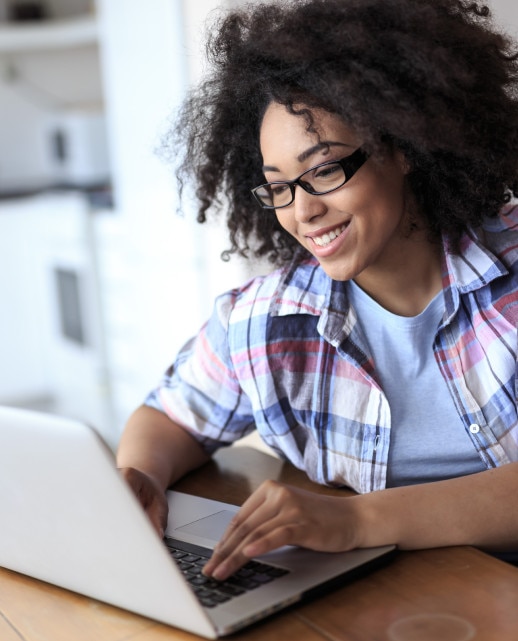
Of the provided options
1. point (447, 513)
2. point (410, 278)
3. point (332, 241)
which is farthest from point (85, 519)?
point (410, 278)

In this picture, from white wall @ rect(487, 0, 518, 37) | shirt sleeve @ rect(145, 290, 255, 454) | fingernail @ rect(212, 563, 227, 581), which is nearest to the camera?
fingernail @ rect(212, 563, 227, 581)

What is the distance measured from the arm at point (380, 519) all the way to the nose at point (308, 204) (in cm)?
39

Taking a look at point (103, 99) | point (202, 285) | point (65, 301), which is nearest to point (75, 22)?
point (103, 99)

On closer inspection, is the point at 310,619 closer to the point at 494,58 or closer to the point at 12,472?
the point at 12,472

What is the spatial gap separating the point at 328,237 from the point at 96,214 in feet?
8.34

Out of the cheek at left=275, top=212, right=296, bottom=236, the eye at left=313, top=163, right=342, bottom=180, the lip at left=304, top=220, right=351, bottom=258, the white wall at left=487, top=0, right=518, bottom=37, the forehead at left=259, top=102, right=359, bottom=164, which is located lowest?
the lip at left=304, top=220, right=351, bottom=258

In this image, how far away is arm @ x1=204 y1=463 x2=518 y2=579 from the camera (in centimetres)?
98

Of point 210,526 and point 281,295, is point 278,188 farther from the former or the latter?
point 210,526

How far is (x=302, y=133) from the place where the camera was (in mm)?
1248

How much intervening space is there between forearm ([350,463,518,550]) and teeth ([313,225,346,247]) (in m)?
0.36

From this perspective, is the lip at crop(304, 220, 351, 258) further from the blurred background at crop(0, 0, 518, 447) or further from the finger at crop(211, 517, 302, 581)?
the blurred background at crop(0, 0, 518, 447)

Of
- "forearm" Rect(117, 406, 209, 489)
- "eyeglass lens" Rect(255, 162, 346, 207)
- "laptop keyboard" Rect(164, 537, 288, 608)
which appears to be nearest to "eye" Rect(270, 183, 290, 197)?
"eyeglass lens" Rect(255, 162, 346, 207)

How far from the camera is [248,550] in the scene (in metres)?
0.96

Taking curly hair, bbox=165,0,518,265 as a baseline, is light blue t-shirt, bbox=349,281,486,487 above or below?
below
